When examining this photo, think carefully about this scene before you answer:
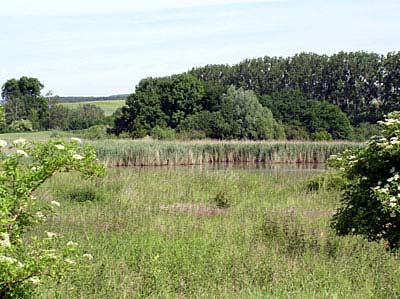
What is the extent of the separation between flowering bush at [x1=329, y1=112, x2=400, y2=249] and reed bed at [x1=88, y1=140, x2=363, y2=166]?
24.1 meters

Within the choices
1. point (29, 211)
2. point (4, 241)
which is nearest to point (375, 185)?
point (29, 211)

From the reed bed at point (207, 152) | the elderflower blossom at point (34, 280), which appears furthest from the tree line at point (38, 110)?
the elderflower blossom at point (34, 280)

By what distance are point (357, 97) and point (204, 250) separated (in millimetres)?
67836

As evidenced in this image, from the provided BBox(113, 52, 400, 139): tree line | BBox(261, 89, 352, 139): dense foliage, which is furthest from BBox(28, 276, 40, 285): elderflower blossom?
BBox(261, 89, 352, 139): dense foliage

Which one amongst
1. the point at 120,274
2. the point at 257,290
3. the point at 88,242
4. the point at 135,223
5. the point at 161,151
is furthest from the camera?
the point at 161,151

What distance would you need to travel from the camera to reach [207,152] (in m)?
35.5

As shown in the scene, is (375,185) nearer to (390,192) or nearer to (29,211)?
(390,192)

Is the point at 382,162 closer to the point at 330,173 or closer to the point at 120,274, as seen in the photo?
the point at 120,274

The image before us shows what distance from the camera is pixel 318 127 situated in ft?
197

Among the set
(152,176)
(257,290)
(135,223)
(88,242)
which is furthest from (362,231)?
(152,176)

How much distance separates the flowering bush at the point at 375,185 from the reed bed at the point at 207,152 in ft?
79.2

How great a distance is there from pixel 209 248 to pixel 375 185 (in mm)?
2765

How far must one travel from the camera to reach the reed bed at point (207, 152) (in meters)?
32.0

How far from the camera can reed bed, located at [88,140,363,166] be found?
32000 mm
